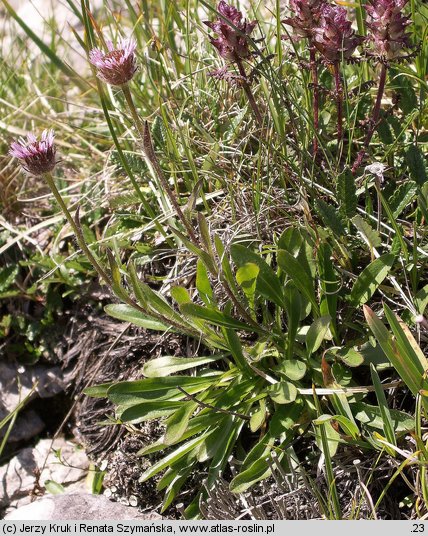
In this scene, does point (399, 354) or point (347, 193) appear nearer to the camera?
point (399, 354)

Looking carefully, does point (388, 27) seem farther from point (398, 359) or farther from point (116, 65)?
point (398, 359)

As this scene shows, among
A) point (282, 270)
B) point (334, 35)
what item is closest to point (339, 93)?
point (334, 35)

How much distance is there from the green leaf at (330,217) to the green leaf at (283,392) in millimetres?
500

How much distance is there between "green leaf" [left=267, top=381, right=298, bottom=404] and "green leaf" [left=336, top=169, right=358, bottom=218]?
569 millimetres

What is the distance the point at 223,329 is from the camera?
2244 mm

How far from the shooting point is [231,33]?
2096mm

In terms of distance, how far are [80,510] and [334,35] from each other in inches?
65.4

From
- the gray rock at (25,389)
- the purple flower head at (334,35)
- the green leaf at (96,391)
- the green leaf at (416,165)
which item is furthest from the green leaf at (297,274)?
the gray rock at (25,389)

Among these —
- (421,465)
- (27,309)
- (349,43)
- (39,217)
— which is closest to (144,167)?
(39,217)

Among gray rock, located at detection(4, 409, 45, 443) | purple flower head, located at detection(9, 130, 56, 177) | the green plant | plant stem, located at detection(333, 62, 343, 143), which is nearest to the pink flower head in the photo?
the green plant

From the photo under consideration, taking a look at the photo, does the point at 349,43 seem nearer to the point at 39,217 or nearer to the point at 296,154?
the point at 296,154

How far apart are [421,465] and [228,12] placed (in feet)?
4.43

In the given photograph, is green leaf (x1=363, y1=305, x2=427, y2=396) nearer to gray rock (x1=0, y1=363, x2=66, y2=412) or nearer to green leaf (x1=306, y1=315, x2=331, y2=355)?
green leaf (x1=306, y1=315, x2=331, y2=355)

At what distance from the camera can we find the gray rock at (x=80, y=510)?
7.52ft
